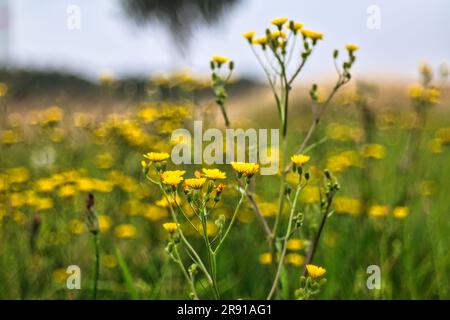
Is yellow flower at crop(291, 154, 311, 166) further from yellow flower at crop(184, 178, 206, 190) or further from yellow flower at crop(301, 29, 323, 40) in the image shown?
yellow flower at crop(301, 29, 323, 40)

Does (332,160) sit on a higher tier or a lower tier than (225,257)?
higher

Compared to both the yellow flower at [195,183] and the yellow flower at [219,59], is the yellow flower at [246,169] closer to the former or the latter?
the yellow flower at [195,183]

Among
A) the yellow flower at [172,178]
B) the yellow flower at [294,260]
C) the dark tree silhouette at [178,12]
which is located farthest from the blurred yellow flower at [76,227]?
the dark tree silhouette at [178,12]

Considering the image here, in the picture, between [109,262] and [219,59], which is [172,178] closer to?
[219,59]

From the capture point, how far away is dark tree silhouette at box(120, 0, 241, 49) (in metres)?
15.3

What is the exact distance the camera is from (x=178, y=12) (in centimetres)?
1616

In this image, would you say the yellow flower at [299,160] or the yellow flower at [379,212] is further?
the yellow flower at [379,212]

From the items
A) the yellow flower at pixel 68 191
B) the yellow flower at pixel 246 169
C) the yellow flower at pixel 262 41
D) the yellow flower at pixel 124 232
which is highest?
the yellow flower at pixel 262 41

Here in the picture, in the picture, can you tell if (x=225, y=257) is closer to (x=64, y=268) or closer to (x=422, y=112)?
(x=64, y=268)

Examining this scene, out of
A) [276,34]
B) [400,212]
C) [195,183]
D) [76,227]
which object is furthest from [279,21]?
[76,227]

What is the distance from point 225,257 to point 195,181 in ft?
3.01

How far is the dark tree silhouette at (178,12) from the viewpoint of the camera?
1528cm

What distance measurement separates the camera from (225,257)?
1.95m
